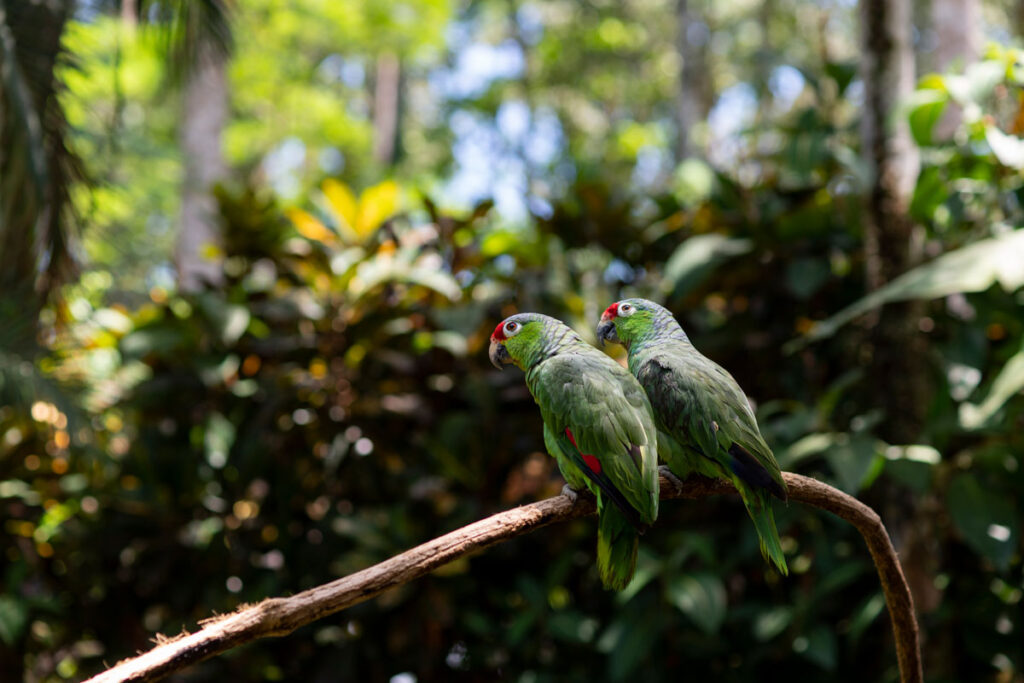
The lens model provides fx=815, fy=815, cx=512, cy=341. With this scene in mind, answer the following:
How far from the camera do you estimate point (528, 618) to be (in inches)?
106

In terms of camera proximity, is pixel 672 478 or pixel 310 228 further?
pixel 310 228

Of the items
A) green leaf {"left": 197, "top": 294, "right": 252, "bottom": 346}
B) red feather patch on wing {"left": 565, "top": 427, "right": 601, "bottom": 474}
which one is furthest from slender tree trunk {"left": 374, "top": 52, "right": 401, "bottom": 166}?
red feather patch on wing {"left": 565, "top": 427, "right": 601, "bottom": 474}

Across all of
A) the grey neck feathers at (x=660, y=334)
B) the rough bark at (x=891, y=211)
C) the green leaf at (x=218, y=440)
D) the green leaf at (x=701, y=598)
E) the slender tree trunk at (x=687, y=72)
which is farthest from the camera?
the slender tree trunk at (x=687, y=72)

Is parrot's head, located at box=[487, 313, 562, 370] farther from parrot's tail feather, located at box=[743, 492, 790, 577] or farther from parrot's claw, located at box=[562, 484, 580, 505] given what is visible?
parrot's tail feather, located at box=[743, 492, 790, 577]

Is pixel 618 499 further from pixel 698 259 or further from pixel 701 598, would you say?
pixel 698 259

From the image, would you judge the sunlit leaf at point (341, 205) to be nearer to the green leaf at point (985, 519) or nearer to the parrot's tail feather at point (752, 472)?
the green leaf at point (985, 519)

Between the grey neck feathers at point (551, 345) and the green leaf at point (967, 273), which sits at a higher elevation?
the grey neck feathers at point (551, 345)

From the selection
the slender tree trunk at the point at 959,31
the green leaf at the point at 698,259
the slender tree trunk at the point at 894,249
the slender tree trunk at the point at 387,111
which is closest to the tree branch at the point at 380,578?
the slender tree trunk at the point at 894,249

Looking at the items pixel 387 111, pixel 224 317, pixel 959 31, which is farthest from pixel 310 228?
pixel 387 111

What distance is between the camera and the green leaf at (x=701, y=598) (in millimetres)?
2471

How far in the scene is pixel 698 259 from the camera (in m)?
2.90

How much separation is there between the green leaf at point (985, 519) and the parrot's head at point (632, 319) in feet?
5.79

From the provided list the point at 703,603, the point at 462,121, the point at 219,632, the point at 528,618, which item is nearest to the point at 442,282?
the point at 528,618

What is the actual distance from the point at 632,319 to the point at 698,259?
72.4 inches
